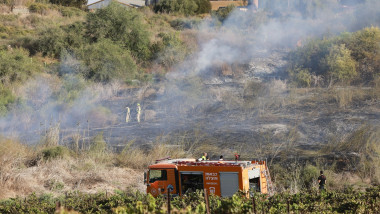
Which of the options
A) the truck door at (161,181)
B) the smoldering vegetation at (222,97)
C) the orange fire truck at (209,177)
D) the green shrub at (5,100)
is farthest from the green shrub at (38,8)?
the orange fire truck at (209,177)

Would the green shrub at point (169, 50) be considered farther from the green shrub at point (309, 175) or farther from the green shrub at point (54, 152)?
the green shrub at point (309, 175)

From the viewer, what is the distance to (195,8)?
174 feet

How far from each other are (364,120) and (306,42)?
10.8 meters

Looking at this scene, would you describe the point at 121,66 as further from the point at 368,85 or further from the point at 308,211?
the point at 308,211

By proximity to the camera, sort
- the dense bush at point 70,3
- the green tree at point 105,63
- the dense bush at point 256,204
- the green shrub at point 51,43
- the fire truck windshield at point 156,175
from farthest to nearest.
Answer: the dense bush at point 70,3, the green shrub at point 51,43, the green tree at point 105,63, the fire truck windshield at point 156,175, the dense bush at point 256,204

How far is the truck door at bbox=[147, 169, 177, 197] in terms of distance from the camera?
14.7 m

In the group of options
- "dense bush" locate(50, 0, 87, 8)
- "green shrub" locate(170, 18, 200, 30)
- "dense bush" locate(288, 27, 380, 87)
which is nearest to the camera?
"dense bush" locate(288, 27, 380, 87)

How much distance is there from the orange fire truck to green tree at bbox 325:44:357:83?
14.8m

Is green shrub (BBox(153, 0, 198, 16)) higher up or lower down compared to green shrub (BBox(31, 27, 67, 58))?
higher up

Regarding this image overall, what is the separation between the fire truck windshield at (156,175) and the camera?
14.8 metres

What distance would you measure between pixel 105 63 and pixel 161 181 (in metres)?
17.3

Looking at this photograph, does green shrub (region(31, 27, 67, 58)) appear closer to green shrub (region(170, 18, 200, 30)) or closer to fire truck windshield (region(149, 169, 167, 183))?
green shrub (region(170, 18, 200, 30))

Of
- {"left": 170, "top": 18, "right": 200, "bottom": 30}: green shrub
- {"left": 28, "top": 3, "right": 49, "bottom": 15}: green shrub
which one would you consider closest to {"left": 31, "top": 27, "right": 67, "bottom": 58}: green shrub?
{"left": 170, "top": 18, "right": 200, "bottom": 30}: green shrub

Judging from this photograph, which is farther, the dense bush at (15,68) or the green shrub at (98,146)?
the dense bush at (15,68)
